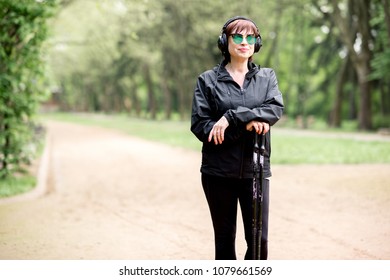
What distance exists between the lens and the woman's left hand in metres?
3.01

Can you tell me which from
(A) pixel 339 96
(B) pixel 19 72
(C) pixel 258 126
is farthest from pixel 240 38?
(A) pixel 339 96

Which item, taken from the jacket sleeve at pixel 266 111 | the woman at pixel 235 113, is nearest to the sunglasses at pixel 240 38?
the woman at pixel 235 113

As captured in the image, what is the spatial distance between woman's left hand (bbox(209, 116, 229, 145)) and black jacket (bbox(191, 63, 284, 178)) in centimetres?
6

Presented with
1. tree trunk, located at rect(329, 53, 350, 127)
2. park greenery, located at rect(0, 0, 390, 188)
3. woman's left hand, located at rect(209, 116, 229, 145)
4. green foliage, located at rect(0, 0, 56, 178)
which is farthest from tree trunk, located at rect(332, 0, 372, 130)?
woman's left hand, located at rect(209, 116, 229, 145)

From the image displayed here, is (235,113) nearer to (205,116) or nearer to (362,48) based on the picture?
(205,116)

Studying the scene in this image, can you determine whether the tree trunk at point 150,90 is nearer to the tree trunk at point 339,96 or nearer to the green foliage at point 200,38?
the green foliage at point 200,38

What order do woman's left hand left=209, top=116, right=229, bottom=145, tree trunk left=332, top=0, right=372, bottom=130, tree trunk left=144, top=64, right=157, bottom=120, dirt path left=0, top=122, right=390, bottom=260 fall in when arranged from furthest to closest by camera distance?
tree trunk left=144, top=64, right=157, bottom=120
tree trunk left=332, top=0, right=372, bottom=130
dirt path left=0, top=122, right=390, bottom=260
woman's left hand left=209, top=116, right=229, bottom=145

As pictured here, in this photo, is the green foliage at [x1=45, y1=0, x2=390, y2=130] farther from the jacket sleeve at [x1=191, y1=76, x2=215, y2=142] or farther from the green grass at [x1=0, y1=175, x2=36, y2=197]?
the jacket sleeve at [x1=191, y1=76, x2=215, y2=142]

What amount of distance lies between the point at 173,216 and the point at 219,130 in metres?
3.66

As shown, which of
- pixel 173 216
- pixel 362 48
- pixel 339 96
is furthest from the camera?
pixel 339 96

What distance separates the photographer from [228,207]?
3.34 metres

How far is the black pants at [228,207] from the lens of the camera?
3262 mm

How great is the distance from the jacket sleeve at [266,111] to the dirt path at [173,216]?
6.26 feet

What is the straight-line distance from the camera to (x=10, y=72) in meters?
8.04
